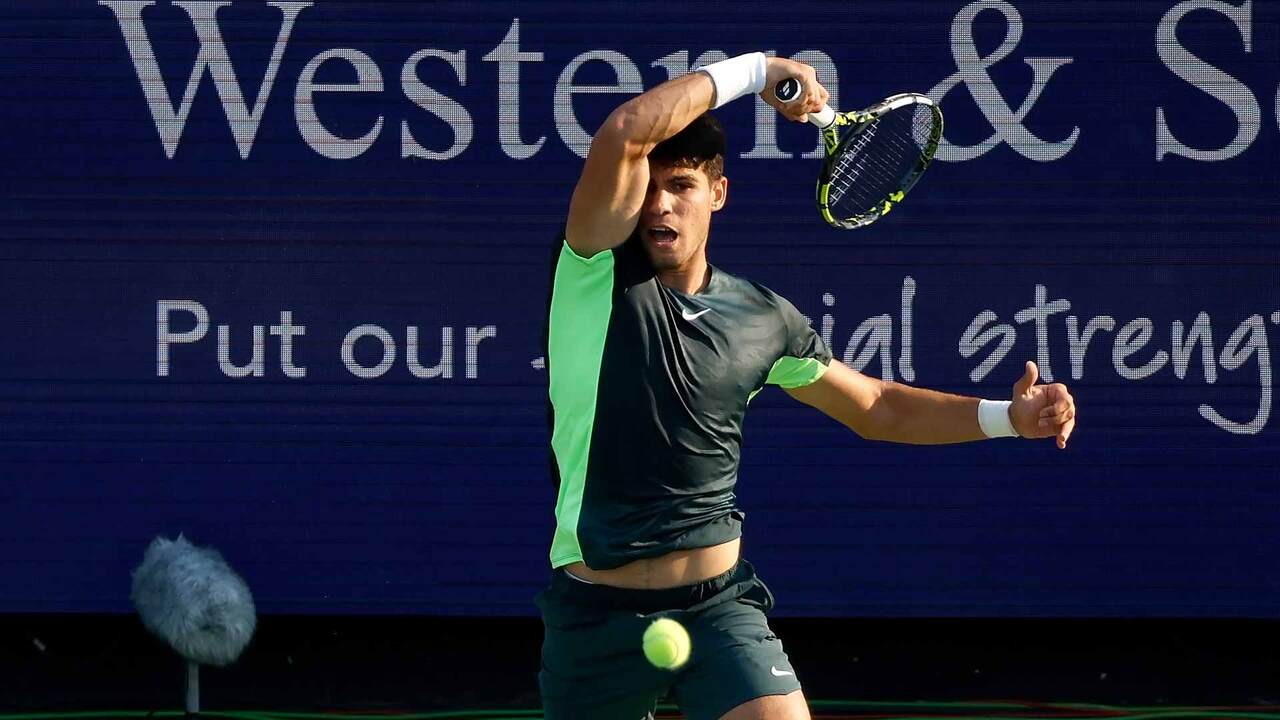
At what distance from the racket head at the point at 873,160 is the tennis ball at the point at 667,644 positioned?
3.77 feet

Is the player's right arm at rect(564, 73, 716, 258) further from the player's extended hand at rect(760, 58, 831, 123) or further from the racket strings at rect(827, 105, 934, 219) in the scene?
the racket strings at rect(827, 105, 934, 219)

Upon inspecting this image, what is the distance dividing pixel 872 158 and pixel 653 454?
4.07ft

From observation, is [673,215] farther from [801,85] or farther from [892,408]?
[892,408]

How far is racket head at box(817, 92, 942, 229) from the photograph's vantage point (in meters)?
4.38

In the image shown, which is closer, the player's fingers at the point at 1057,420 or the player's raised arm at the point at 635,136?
the player's raised arm at the point at 635,136

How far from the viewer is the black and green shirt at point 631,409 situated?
154 inches

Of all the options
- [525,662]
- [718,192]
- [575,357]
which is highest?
[718,192]

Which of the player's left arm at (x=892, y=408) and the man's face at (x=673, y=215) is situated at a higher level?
the man's face at (x=673, y=215)

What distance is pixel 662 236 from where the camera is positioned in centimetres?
396

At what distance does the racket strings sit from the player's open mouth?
0.66 meters

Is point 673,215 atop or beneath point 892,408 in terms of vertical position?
atop

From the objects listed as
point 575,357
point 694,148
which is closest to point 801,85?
point 694,148

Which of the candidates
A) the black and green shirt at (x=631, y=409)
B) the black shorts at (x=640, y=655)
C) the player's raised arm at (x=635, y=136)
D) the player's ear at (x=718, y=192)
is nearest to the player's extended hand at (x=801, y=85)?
the player's raised arm at (x=635, y=136)

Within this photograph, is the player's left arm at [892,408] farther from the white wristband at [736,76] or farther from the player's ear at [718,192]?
the white wristband at [736,76]
